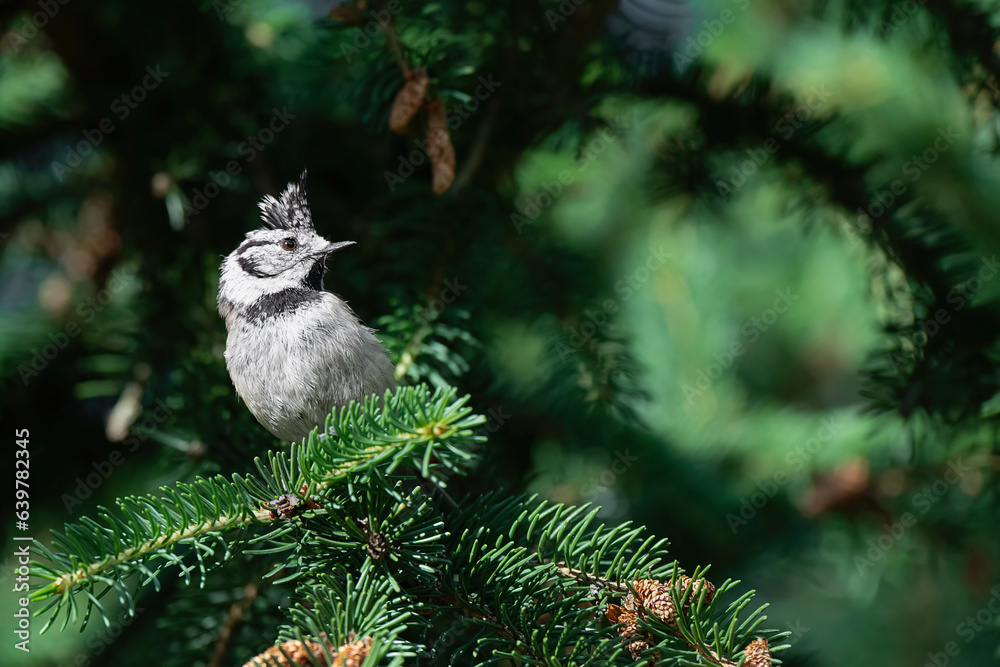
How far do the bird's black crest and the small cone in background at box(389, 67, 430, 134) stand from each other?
469 millimetres

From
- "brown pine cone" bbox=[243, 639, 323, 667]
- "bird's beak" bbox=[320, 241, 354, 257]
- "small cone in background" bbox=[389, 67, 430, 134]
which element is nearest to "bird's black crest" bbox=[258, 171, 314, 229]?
"bird's beak" bbox=[320, 241, 354, 257]

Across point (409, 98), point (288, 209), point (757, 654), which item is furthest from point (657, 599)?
point (288, 209)

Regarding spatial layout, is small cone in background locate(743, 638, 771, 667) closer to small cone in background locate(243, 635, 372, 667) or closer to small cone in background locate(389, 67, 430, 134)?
small cone in background locate(243, 635, 372, 667)

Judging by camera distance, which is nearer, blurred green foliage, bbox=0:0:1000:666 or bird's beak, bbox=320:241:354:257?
blurred green foliage, bbox=0:0:1000:666

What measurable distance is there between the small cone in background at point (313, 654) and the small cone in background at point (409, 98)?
1.23 metres

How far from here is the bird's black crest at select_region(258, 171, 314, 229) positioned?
92.4 inches

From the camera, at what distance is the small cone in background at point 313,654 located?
1.21 meters

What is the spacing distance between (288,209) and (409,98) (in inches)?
23.1

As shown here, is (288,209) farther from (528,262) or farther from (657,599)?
(657,599)

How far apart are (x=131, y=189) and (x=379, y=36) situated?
1.06 metres

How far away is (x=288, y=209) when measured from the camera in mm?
2365

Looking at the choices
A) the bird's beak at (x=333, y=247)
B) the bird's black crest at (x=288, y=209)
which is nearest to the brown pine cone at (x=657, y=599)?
the bird's beak at (x=333, y=247)

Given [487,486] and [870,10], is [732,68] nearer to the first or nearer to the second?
[870,10]

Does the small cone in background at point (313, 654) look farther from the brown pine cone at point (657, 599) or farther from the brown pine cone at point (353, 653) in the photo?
the brown pine cone at point (657, 599)
